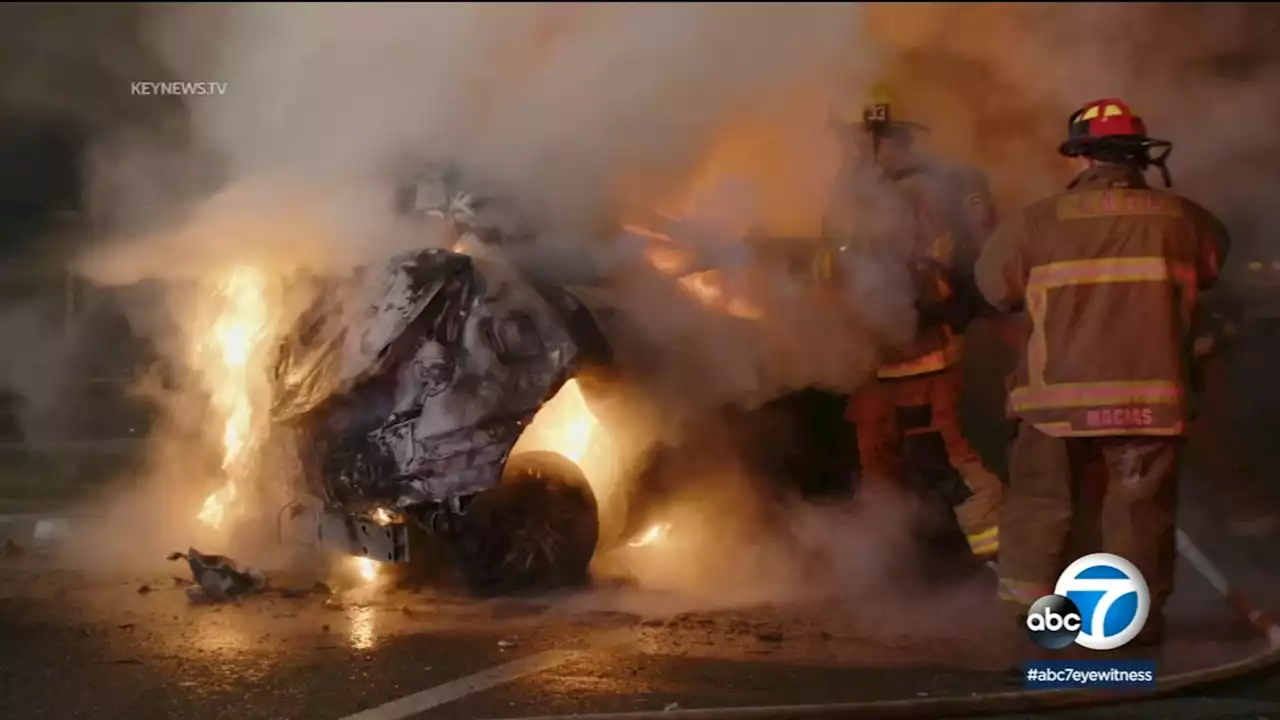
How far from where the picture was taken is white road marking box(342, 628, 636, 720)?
295cm

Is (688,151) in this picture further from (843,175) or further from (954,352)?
(954,352)

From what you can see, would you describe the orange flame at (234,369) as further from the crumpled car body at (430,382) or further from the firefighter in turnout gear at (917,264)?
the firefighter in turnout gear at (917,264)

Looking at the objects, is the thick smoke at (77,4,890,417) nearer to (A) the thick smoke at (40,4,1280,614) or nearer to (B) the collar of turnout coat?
(A) the thick smoke at (40,4,1280,614)

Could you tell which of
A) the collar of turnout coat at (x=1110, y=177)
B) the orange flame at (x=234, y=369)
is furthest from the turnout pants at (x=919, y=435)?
the orange flame at (x=234, y=369)

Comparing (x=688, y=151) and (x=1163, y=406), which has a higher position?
(x=688, y=151)

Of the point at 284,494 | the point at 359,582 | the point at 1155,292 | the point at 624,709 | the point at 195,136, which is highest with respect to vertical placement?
the point at 195,136

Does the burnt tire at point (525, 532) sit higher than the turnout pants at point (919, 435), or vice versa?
the turnout pants at point (919, 435)

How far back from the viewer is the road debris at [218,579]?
391 centimetres

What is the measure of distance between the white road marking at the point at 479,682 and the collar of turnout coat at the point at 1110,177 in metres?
1.91

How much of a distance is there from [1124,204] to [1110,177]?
0.11 meters

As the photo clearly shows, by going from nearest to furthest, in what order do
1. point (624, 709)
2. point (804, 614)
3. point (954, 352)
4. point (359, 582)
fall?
1. point (624, 709)
2. point (804, 614)
3. point (359, 582)
4. point (954, 352)

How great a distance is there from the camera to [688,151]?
394 centimetres

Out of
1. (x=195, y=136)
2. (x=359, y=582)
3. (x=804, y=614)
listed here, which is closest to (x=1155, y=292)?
(x=804, y=614)

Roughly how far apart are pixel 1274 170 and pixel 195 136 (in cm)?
365
